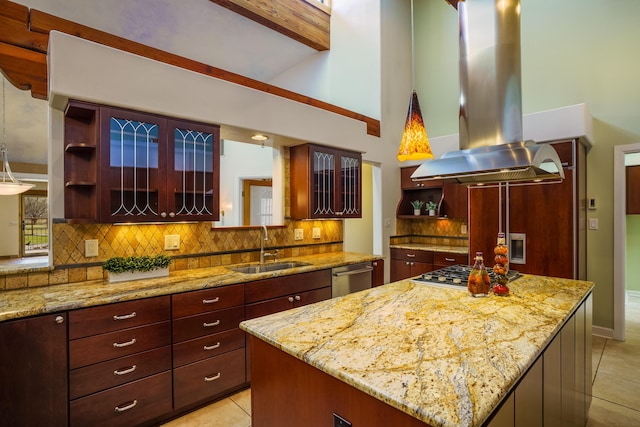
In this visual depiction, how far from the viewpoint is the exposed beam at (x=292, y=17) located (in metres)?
3.98

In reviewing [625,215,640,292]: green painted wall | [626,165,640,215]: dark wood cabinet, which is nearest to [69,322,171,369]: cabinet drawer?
[626,165,640,215]: dark wood cabinet

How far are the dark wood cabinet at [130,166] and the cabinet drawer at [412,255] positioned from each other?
3.08 metres

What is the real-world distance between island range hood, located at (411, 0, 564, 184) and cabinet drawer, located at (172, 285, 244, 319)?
5.06 ft

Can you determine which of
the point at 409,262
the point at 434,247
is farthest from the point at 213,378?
the point at 434,247

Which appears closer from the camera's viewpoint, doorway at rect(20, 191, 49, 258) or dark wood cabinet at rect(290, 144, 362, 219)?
doorway at rect(20, 191, 49, 258)

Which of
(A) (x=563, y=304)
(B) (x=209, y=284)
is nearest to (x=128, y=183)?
(B) (x=209, y=284)

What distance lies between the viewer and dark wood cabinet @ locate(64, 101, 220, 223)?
224cm

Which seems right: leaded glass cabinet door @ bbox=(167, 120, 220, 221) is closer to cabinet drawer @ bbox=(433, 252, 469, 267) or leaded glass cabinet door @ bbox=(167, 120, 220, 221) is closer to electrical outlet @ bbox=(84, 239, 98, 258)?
electrical outlet @ bbox=(84, 239, 98, 258)

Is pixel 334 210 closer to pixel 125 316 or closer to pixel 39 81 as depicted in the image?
pixel 125 316

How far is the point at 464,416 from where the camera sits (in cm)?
82

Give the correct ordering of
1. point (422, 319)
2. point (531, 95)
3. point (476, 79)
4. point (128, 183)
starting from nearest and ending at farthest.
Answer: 1. point (422, 319)
2. point (476, 79)
3. point (128, 183)
4. point (531, 95)

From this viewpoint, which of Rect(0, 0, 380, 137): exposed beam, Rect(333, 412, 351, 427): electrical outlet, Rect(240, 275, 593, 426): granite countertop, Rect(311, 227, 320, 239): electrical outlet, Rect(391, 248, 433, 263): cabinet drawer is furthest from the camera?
Rect(391, 248, 433, 263): cabinet drawer

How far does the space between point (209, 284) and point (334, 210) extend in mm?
1718

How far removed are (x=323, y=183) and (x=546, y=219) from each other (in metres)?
2.42
